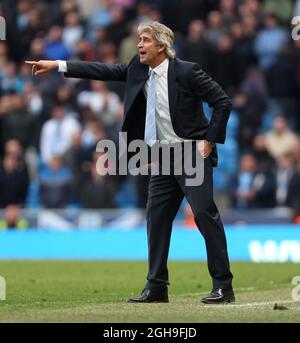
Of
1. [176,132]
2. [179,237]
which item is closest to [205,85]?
[176,132]

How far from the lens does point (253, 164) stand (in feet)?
66.2

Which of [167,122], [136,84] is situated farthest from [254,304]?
[136,84]

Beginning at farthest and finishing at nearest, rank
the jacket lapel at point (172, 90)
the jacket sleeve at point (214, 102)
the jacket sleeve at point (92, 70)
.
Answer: the jacket sleeve at point (92, 70) → the jacket lapel at point (172, 90) → the jacket sleeve at point (214, 102)

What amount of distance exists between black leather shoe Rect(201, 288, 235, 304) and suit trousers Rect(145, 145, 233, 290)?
5 centimetres

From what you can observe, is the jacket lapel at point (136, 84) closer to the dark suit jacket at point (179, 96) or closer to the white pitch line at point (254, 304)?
the dark suit jacket at point (179, 96)

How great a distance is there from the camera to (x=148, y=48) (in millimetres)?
10227

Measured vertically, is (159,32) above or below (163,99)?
above

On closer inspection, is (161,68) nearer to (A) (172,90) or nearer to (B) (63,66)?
(A) (172,90)

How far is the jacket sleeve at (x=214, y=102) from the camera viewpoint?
33.3ft

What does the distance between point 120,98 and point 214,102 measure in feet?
39.1

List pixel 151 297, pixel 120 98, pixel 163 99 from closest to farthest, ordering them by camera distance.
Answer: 1. pixel 163 99
2. pixel 151 297
3. pixel 120 98

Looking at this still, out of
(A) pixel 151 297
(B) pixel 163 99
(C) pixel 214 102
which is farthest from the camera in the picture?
(A) pixel 151 297

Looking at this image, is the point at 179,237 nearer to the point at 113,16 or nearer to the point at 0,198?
the point at 0,198

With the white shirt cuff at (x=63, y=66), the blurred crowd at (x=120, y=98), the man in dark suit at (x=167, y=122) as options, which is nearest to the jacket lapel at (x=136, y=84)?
the man in dark suit at (x=167, y=122)
